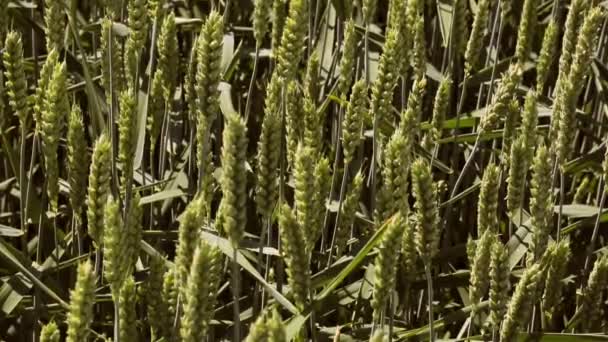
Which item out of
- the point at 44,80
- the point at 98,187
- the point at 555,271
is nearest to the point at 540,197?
the point at 555,271

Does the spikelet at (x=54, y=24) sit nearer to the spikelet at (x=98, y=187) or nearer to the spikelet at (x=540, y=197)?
the spikelet at (x=98, y=187)

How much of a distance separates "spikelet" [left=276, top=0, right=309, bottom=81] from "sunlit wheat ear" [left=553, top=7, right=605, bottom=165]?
1.50 ft

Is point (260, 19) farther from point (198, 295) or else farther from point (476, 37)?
point (198, 295)

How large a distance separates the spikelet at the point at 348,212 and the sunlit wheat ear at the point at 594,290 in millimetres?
408

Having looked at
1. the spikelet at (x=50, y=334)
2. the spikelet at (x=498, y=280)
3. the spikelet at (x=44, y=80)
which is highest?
the spikelet at (x=44, y=80)

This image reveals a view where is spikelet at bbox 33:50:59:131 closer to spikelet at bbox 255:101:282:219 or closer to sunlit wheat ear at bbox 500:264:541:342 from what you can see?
spikelet at bbox 255:101:282:219

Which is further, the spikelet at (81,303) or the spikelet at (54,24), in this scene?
the spikelet at (54,24)

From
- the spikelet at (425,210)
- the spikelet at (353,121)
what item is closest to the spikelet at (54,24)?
the spikelet at (353,121)

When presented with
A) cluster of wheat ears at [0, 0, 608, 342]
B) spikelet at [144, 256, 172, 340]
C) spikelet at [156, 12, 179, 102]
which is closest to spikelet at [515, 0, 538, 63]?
cluster of wheat ears at [0, 0, 608, 342]

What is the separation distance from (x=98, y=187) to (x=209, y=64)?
0.25m

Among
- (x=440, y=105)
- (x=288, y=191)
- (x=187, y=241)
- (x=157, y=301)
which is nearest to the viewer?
(x=187, y=241)

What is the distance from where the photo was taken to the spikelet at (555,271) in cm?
179

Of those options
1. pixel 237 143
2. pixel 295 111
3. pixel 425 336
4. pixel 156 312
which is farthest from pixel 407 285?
pixel 237 143

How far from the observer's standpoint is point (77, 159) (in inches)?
67.3
